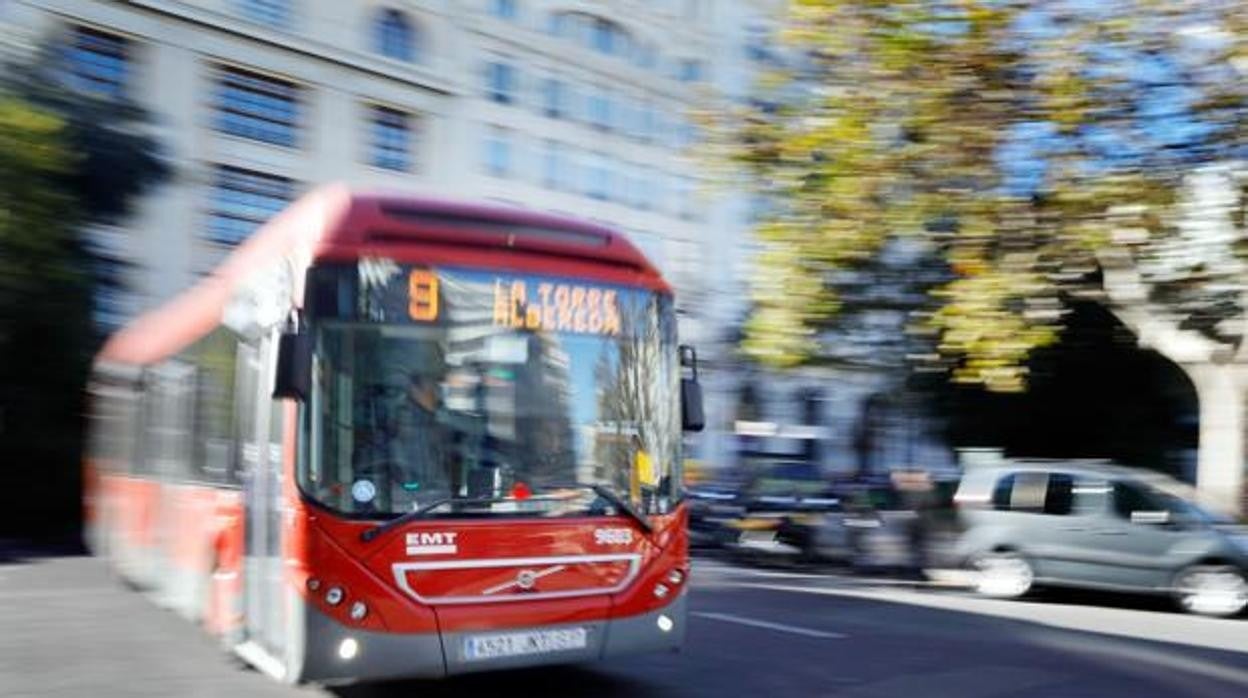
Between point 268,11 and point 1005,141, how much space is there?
3331 centimetres

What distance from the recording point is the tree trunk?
16.5 m

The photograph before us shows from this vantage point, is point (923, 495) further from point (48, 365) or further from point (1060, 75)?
point (48, 365)

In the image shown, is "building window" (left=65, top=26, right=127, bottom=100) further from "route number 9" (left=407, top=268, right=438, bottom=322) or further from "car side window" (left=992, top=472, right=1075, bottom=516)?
"route number 9" (left=407, top=268, right=438, bottom=322)

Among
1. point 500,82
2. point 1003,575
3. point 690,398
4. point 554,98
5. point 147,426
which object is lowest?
point 1003,575

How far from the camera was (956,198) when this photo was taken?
11.4 metres

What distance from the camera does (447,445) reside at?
21.6ft

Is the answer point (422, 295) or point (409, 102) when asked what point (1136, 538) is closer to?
point (422, 295)

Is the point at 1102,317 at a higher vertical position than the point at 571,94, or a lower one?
lower

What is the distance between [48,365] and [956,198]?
16346mm

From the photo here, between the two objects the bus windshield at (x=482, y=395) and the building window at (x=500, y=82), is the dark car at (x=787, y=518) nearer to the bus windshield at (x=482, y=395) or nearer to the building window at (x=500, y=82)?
the bus windshield at (x=482, y=395)

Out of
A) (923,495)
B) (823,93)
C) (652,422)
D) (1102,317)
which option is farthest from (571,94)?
(652,422)

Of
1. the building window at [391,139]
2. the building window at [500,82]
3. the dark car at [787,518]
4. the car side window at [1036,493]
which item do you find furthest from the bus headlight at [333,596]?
the building window at [500,82]

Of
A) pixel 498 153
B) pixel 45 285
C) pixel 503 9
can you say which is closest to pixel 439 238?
pixel 45 285

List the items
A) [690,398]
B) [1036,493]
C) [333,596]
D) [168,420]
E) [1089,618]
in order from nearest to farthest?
[333,596]
[690,398]
[168,420]
[1089,618]
[1036,493]
